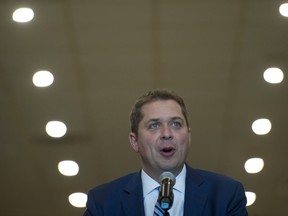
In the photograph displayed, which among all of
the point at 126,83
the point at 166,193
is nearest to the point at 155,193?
the point at 166,193

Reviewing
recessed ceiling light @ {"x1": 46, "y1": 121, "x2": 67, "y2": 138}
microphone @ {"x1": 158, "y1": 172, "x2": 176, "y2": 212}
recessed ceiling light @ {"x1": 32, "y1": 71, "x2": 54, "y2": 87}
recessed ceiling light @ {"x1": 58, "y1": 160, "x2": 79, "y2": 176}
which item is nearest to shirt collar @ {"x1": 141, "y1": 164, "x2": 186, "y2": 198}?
microphone @ {"x1": 158, "y1": 172, "x2": 176, "y2": 212}

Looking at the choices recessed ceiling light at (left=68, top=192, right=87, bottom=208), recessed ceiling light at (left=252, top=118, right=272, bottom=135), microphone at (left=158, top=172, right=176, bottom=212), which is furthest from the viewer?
recessed ceiling light at (left=68, top=192, right=87, bottom=208)

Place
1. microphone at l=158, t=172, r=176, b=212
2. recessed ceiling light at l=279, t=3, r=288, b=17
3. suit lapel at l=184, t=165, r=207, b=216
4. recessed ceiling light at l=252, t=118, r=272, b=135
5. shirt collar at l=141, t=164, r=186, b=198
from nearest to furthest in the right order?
1. microphone at l=158, t=172, r=176, b=212
2. suit lapel at l=184, t=165, r=207, b=216
3. shirt collar at l=141, t=164, r=186, b=198
4. recessed ceiling light at l=279, t=3, r=288, b=17
5. recessed ceiling light at l=252, t=118, r=272, b=135

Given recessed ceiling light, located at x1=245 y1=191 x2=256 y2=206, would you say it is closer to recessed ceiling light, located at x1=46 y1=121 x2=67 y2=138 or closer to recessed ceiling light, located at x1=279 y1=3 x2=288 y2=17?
recessed ceiling light, located at x1=46 y1=121 x2=67 y2=138

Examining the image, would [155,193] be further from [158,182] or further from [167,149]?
[167,149]

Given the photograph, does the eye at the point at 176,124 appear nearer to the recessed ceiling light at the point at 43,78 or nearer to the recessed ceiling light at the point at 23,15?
the recessed ceiling light at the point at 23,15

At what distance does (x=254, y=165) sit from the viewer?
19.8ft

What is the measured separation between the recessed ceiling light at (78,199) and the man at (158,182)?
4204 mm

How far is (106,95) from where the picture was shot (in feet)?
16.8

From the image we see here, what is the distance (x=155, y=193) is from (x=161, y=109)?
0.27 m

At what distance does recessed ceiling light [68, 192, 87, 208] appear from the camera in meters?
6.44

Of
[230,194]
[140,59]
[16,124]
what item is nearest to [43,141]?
[16,124]

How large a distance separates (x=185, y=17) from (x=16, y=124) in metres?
1.77

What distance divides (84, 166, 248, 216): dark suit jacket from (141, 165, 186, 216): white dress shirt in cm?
2
